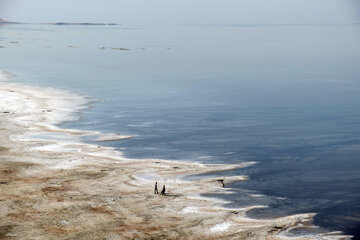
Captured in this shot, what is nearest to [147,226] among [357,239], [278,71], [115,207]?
[115,207]

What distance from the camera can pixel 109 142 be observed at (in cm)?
2906

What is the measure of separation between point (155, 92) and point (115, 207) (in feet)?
95.3

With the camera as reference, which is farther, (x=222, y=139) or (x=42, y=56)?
(x=42, y=56)

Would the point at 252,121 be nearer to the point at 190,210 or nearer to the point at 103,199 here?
the point at 190,210

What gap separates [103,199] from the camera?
19.8m

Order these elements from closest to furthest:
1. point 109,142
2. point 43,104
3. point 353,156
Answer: point 353,156 → point 109,142 → point 43,104

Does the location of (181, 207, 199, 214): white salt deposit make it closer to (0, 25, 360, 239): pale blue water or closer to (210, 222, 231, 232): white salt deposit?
(210, 222, 231, 232): white salt deposit

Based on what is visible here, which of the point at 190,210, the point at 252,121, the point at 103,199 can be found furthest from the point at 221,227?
the point at 252,121

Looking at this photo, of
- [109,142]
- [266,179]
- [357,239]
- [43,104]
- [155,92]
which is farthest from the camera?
[155,92]

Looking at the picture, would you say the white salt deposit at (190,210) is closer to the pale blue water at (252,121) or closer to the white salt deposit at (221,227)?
the white salt deposit at (221,227)

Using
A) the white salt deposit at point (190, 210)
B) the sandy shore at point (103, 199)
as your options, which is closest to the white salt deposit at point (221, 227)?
the sandy shore at point (103, 199)

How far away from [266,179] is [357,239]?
6.39 meters

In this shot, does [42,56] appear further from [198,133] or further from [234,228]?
[234,228]

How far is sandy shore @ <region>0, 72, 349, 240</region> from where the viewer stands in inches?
672
